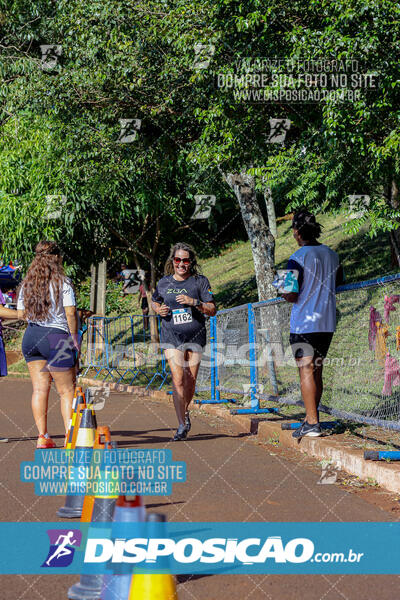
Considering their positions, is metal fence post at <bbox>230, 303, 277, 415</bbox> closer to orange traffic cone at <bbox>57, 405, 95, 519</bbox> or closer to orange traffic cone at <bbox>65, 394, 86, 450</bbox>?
orange traffic cone at <bbox>65, 394, 86, 450</bbox>

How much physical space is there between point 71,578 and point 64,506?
1.22m

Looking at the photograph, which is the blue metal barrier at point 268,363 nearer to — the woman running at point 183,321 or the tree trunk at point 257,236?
the woman running at point 183,321

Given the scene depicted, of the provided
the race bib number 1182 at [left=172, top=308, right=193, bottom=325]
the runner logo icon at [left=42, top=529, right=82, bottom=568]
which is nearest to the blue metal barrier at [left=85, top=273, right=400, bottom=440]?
the race bib number 1182 at [left=172, top=308, right=193, bottom=325]

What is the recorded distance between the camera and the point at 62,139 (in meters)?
16.6

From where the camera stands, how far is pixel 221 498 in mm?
5445

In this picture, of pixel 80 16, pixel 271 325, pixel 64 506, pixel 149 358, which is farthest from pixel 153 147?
pixel 64 506

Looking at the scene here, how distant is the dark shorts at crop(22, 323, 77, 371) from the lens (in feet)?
23.5

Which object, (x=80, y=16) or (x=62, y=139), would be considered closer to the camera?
(x=80, y=16)

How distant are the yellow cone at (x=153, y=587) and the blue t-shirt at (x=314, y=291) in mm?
4508

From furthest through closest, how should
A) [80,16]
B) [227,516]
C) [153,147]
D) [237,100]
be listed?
[153,147]
[80,16]
[237,100]
[227,516]

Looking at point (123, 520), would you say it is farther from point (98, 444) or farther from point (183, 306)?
point (183, 306)

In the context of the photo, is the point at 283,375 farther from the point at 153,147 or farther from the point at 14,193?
the point at 14,193

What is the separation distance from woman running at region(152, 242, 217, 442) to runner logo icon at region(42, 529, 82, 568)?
12.4 ft

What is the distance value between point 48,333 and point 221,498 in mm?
2565
